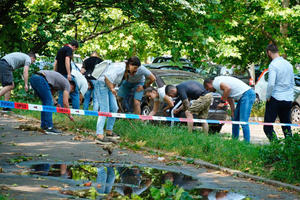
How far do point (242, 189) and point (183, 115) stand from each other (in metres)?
6.09

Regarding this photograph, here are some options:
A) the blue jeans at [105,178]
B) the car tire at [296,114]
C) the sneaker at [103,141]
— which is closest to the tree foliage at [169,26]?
the car tire at [296,114]

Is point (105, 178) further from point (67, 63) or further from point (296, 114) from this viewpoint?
point (296, 114)

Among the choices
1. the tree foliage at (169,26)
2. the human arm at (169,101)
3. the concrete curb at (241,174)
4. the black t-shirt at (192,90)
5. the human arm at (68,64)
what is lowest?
the concrete curb at (241,174)

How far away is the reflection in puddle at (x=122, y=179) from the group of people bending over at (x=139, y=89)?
234 centimetres

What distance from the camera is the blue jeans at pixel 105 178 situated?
5.61m

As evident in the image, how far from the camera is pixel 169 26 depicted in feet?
28.3

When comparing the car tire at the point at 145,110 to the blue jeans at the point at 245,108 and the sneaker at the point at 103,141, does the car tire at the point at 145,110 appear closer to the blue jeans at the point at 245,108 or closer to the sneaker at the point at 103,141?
the blue jeans at the point at 245,108

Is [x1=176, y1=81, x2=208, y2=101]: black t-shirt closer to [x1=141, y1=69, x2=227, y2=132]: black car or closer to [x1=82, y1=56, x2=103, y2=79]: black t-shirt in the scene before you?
[x1=141, y1=69, x2=227, y2=132]: black car

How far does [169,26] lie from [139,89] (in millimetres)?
3192

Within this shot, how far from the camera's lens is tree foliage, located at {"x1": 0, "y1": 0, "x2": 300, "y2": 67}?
823 cm

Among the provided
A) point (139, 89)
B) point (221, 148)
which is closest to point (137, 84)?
point (139, 89)

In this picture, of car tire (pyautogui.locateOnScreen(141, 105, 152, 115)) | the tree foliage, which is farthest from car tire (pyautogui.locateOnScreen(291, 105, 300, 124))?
car tire (pyautogui.locateOnScreen(141, 105, 152, 115))

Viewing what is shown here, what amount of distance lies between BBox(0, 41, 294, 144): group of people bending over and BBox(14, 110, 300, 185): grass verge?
506 millimetres

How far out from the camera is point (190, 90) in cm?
1145
